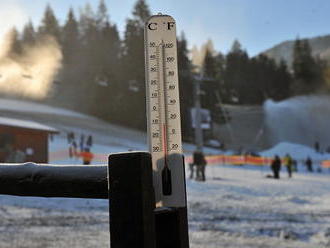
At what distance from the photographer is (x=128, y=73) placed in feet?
65.8

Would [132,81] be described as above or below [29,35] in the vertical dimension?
below

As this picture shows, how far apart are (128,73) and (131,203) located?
19.2m

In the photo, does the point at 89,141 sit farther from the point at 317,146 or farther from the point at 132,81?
the point at 317,146

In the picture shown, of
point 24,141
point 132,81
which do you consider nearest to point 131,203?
point 24,141

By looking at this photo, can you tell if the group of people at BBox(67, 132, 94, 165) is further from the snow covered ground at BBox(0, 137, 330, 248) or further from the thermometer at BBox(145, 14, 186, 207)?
the thermometer at BBox(145, 14, 186, 207)

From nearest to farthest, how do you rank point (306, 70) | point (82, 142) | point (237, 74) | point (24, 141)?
point (24, 141) → point (82, 142) → point (237, 74) → point (306, 70)

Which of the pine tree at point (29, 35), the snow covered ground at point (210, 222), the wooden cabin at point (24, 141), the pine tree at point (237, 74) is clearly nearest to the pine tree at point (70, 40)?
the pine tree at point (29, 35)

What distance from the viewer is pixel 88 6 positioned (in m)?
28.1

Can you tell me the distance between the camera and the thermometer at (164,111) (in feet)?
4.06

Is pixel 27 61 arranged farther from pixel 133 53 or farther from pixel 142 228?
pixel 142 228

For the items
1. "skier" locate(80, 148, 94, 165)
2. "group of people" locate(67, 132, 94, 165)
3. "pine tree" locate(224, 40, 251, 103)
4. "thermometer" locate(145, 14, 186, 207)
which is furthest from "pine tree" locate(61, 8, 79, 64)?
"thermometer" locate(145, 14, 186, 207)

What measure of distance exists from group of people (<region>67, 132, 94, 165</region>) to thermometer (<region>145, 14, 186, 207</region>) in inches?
541

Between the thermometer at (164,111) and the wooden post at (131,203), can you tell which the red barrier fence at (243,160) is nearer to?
the thermometer at (164,111)

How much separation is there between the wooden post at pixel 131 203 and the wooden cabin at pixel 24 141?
466 inches
